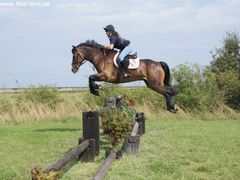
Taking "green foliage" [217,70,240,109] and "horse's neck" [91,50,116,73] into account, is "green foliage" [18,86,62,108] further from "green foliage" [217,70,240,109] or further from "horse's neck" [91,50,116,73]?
"green foliage" [217,70,240,109]

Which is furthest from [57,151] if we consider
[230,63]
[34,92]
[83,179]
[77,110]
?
[230,63]

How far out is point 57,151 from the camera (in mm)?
7781

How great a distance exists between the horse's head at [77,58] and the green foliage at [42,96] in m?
5.72

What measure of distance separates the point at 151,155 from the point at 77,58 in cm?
439

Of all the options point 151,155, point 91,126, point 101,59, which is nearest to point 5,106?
point 101,59

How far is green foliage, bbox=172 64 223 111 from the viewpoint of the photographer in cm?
1641

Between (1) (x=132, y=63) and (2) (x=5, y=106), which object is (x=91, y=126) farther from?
(2) (x=5, y=106)

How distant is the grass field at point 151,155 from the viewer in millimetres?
5773

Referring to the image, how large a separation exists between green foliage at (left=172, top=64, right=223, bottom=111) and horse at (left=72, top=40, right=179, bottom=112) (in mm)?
5484

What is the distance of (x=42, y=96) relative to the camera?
1641 centimetres

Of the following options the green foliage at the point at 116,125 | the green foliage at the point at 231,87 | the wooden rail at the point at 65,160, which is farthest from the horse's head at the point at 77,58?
the green foliage at the point at 231,87

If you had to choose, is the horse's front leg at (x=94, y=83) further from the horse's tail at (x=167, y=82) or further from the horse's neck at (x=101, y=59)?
the horse's tail at (x=167, y=82)

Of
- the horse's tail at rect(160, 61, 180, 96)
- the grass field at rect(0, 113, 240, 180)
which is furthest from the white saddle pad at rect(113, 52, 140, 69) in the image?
the grass field at rect(0, 113, 240, 180)

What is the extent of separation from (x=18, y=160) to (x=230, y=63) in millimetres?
14699
